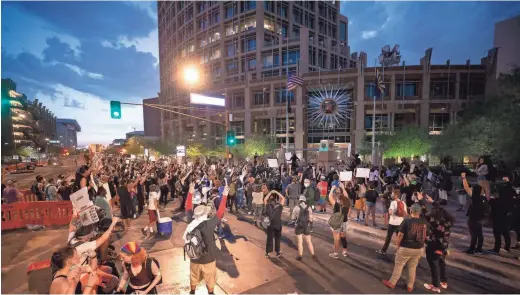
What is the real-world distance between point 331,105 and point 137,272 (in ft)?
122

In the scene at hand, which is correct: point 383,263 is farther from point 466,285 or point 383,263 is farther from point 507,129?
point 507,129

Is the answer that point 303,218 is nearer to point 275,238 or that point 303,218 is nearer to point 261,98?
point 275,238

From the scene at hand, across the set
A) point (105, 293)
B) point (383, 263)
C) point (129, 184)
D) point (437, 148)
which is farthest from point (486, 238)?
point (437, 148)

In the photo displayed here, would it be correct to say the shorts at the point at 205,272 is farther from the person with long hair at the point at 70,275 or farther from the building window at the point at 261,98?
the building window at the point at 261,98

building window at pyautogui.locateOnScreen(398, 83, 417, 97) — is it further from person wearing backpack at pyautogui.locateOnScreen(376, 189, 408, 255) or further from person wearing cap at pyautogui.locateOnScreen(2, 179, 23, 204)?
person wearing cap at pyautogui.locateOnScreen(2, 179, 23, 204)

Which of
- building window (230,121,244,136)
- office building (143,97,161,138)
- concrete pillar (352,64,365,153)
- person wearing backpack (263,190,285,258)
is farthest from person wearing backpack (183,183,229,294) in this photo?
office building (143,97,161,138)

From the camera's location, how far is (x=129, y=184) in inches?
379

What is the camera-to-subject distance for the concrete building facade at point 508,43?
21.8 metres

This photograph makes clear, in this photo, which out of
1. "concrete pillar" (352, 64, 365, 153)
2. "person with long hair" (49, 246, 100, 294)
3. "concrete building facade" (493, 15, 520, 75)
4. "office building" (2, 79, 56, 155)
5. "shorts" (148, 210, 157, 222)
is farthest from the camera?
"office building" (2, 79, 56, 155)

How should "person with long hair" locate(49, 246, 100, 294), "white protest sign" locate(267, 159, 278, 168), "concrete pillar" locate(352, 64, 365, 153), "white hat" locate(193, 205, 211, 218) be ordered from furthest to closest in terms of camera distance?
"concrete pillar" locate(352, 64, 365, 153) → "white protest sign" locate(267, 159, 278, 168) → "white hat" locate(193, 205, 211, 218) → "person with long hair" locate(49, 246, 100, 294)

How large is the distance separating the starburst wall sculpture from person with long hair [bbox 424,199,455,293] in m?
33.5

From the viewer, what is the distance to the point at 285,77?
4116cm

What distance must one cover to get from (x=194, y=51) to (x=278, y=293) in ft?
196

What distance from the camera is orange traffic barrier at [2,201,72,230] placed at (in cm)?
977
